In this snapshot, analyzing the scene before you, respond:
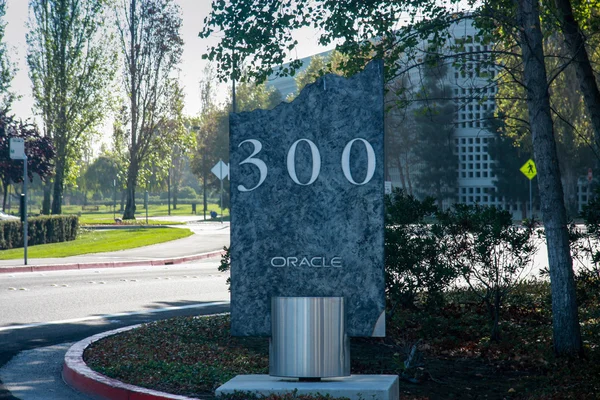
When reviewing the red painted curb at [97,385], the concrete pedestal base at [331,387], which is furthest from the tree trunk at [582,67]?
the red painted curb at [97,385]

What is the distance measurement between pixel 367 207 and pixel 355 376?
1421mm

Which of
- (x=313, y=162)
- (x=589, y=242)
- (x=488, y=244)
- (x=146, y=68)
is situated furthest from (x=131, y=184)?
(x=313, y=162)

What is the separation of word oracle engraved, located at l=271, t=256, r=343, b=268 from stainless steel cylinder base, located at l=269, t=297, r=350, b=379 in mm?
305

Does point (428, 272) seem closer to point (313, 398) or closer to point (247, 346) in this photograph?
point (247, 346)

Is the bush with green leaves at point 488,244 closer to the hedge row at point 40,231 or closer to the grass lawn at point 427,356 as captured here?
the grass lawn at point 427,356

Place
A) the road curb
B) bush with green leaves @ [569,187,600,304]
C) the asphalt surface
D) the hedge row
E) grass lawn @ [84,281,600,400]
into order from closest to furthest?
grass lawn @ [84,281,600,400], the asphalt surface, bush with green leaves @ [569,187,600,304], the road curb, the hedge row

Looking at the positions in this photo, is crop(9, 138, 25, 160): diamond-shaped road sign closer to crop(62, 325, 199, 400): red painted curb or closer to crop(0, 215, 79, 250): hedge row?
crop(0, 215, 79, 250): hedge row

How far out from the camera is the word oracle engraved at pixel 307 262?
6418 mm

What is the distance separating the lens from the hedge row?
2714 cm

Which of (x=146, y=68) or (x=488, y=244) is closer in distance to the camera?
(x=488, y=244)

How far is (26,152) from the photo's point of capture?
1426 inches

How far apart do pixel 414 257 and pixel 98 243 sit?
22.1 m

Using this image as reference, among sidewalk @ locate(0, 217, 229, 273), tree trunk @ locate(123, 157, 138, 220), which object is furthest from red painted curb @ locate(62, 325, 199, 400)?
tree trunk @ locate(123, 157, 138, 220)

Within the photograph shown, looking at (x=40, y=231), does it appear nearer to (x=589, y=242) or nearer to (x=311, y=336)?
(x=589, y=242)
